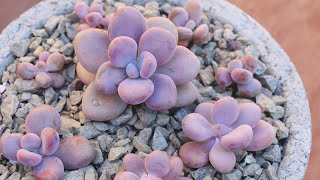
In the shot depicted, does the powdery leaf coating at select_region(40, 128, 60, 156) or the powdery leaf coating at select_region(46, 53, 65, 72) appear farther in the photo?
the powdery leaf coating at select_region(46, 53, 65, 72)

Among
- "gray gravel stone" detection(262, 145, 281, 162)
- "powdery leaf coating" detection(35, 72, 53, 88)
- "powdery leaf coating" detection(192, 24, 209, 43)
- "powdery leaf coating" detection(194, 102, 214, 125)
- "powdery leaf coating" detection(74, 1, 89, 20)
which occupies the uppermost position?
"powdery leaf coating" detection(192, 24, 209, 43)

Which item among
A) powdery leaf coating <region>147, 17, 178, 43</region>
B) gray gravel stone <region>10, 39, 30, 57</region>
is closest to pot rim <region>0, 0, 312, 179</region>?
gray gravel stone <region>10, 39, 30, 57</region>

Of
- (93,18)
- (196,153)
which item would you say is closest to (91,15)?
(93,18)

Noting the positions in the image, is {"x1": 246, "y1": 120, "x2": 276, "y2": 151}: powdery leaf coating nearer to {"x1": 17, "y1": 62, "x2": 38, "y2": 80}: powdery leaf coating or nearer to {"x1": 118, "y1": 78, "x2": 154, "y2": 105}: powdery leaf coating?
{"x1": 118, "y1": 78, "x2": 154, "y2": 105}: powdery leaf coating

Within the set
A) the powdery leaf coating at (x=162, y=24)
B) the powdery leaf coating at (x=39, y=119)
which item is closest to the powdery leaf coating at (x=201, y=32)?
the powdery leaf coating at (x=162, y=24)

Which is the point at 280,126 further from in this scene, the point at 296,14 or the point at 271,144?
the point at 296,14

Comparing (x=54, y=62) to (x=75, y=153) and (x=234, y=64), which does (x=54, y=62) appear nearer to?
(x=75, y=153)

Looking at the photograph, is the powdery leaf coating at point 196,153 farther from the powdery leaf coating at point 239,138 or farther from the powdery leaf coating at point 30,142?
the powdery leaf coating at point 30,142

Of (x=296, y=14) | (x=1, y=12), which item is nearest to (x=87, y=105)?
(x=1, y=12)
